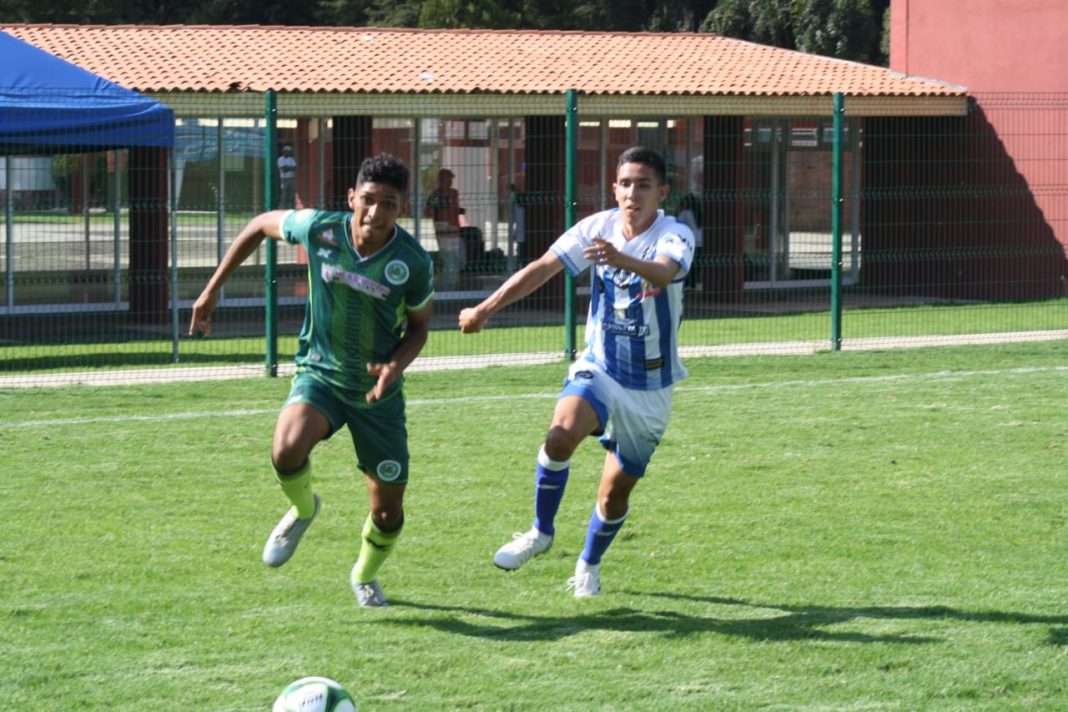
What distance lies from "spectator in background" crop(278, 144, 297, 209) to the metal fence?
1.4 inches

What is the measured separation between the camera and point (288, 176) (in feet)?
74.1

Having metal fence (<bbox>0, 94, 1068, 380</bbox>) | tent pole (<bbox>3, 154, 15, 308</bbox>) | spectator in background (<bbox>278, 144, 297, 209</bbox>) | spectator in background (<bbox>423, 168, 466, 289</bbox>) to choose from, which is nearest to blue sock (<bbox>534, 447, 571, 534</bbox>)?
metal fence (<bbox>0, 94, 1068, 380</bbox>)

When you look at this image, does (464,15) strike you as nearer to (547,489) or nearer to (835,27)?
(835,27)

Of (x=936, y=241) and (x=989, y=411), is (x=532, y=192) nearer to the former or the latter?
(x=936, y=241)

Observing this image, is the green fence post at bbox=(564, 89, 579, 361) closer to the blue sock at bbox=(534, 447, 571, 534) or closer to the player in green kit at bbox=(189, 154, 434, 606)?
the blue sock at bbox=(534, 447, 571, 534)

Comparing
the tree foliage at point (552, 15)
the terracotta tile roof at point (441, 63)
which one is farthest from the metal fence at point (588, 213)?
the tree foliage at point (552, 15)

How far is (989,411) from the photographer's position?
11.8 metres

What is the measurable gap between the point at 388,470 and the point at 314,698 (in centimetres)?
183

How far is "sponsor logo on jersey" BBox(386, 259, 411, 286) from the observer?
6344mm

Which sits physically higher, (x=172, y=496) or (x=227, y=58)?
(x=227, y=58)

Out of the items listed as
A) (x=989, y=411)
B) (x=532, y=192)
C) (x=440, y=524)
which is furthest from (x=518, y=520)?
(x=532, y=192)

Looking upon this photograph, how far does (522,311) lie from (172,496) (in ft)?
37.9

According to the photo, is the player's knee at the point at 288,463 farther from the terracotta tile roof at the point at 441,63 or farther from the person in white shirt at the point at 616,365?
the terracotta tile roof at the point at 441,63

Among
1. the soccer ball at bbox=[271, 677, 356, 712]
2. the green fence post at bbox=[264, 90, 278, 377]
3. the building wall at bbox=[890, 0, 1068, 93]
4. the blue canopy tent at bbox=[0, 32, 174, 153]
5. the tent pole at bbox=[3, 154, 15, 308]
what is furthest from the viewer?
the building wall at bbox=[890, 0, 1068, 93]
